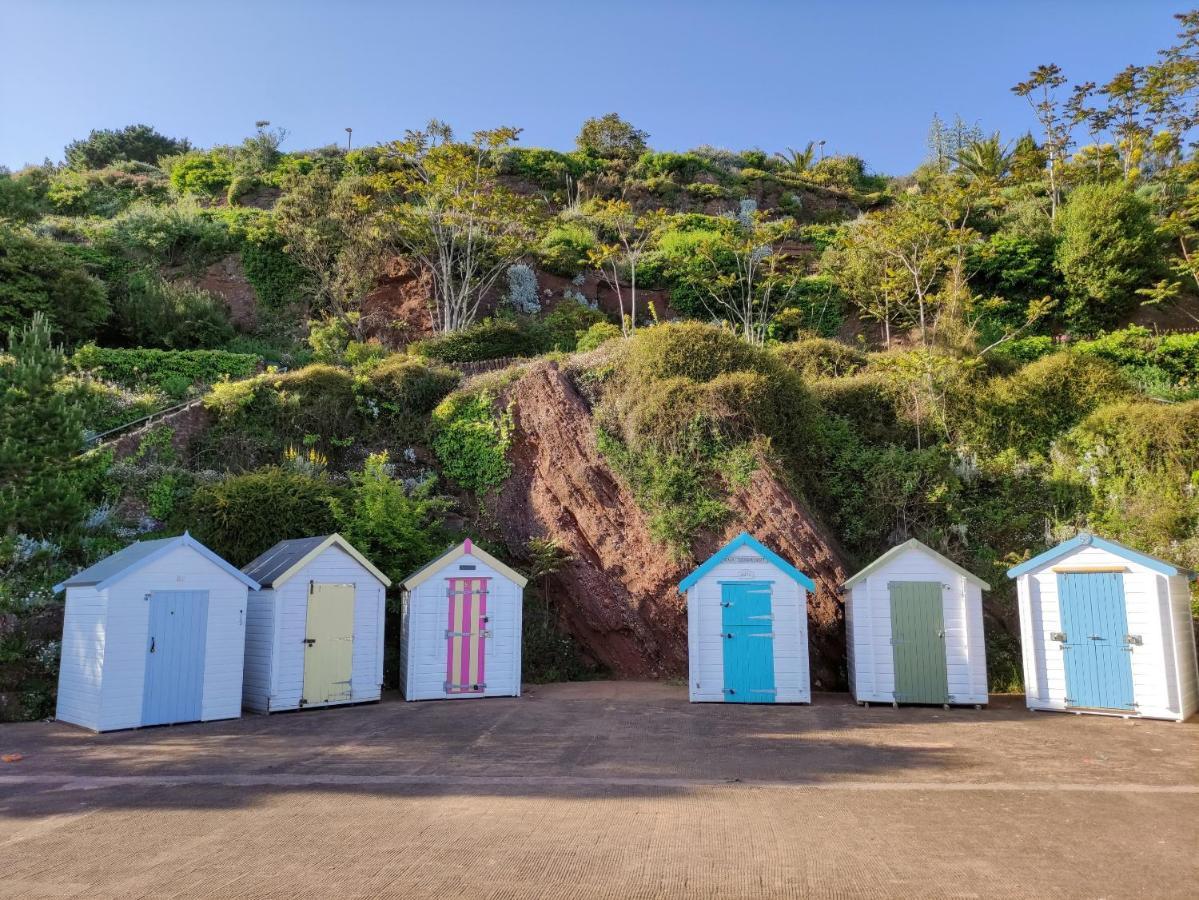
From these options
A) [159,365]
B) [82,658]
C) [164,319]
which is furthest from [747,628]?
[164,319]

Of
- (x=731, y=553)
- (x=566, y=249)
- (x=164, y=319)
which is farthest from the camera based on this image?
(x=566, y=249)

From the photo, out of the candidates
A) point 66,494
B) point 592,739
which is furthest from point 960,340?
point 66,494

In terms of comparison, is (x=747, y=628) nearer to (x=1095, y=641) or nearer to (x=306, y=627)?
(x=1095, y=641)

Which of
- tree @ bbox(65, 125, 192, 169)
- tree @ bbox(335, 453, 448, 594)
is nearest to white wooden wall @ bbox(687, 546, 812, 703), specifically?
tree @ bbox(335, 453, 448, 594)

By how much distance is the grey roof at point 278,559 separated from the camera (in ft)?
35.3

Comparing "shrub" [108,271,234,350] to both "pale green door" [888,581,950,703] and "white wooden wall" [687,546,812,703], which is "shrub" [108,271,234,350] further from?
"pale green door" [888,581,950,703]

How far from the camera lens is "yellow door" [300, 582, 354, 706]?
35.3 ft

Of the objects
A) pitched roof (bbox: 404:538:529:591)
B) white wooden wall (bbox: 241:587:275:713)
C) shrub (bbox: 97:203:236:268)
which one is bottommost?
white wooden wall (bbox: 241:587:275:713)

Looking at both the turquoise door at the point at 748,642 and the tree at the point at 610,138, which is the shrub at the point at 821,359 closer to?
the turquoise door at the point at 748,642

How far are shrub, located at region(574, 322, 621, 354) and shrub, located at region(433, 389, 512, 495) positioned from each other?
5.23 meters

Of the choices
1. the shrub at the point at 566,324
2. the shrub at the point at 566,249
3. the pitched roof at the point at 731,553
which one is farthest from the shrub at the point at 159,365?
the pitched roof at the point at 731,553

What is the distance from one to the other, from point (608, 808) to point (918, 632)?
22.2ft

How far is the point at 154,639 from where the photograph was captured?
967 centimetres

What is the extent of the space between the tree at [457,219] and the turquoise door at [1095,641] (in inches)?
744
